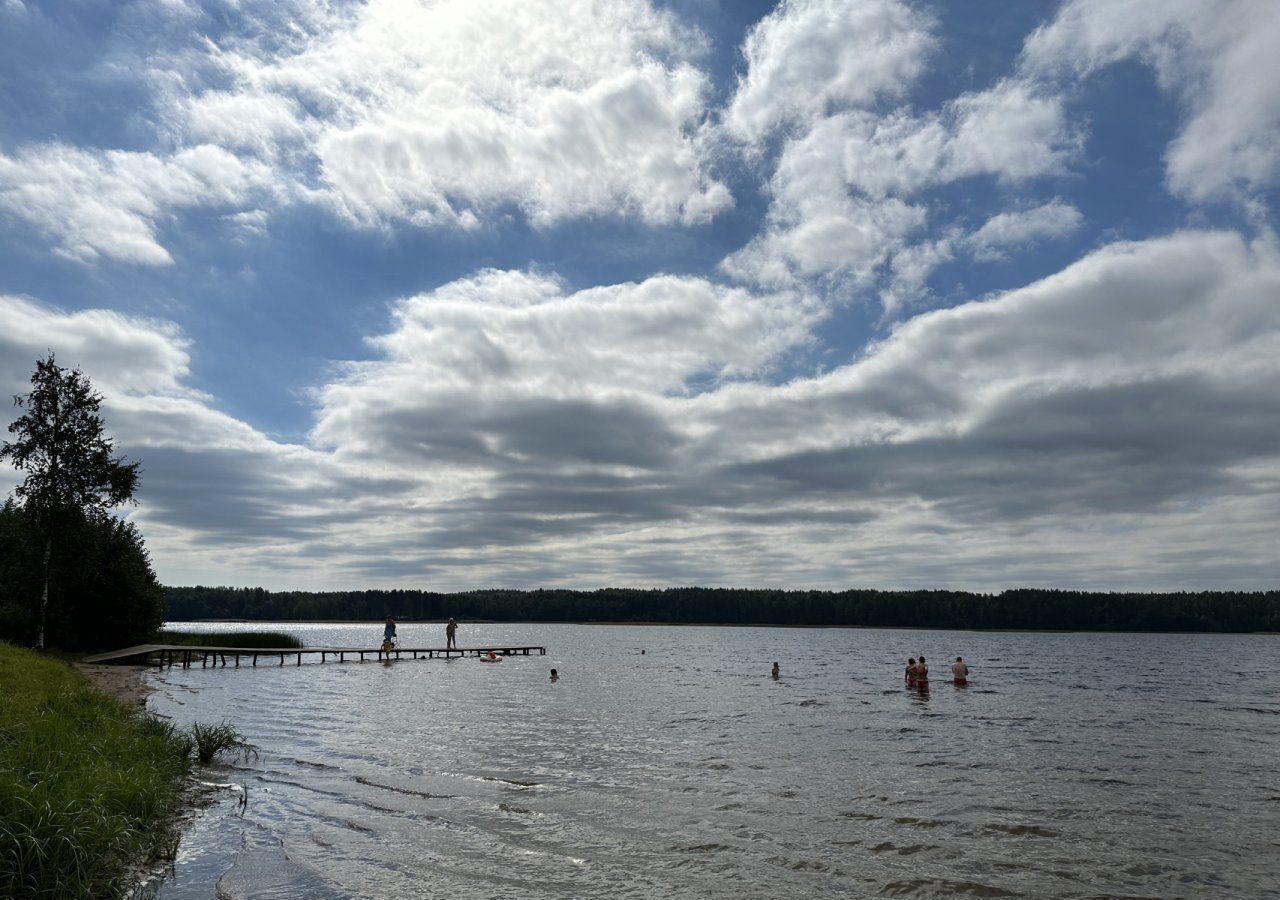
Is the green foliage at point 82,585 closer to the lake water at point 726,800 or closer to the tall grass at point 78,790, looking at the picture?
the lake water at point 726,800

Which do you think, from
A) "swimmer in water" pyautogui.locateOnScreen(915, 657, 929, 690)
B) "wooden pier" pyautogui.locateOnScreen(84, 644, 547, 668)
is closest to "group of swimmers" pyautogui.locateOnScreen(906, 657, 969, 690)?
"swimmer in water" pyautogui.locateOnScreen(915, 657, 929, 690)

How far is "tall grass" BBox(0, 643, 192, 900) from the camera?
902cm

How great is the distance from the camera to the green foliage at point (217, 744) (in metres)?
20.8

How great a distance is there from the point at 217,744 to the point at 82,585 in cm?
3889

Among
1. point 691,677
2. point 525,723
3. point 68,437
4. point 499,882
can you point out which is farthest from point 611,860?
point 691,677

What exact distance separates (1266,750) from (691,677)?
37348mm

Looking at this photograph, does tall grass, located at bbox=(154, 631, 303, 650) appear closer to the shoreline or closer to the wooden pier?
the wooden pier

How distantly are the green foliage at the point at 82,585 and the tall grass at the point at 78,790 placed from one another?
1118 inches

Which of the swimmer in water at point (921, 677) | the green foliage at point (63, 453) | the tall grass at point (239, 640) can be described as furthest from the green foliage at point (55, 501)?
the swimmer in water at point (921, 677)

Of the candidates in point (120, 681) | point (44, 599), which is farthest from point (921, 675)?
point (44, 599)

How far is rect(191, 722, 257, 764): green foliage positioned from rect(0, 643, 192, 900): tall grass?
1297 millimetres

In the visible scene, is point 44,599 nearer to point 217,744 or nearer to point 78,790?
point 217,744

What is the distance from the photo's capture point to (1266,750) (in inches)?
1126

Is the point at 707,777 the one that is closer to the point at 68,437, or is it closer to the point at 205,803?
the point at 205,803
